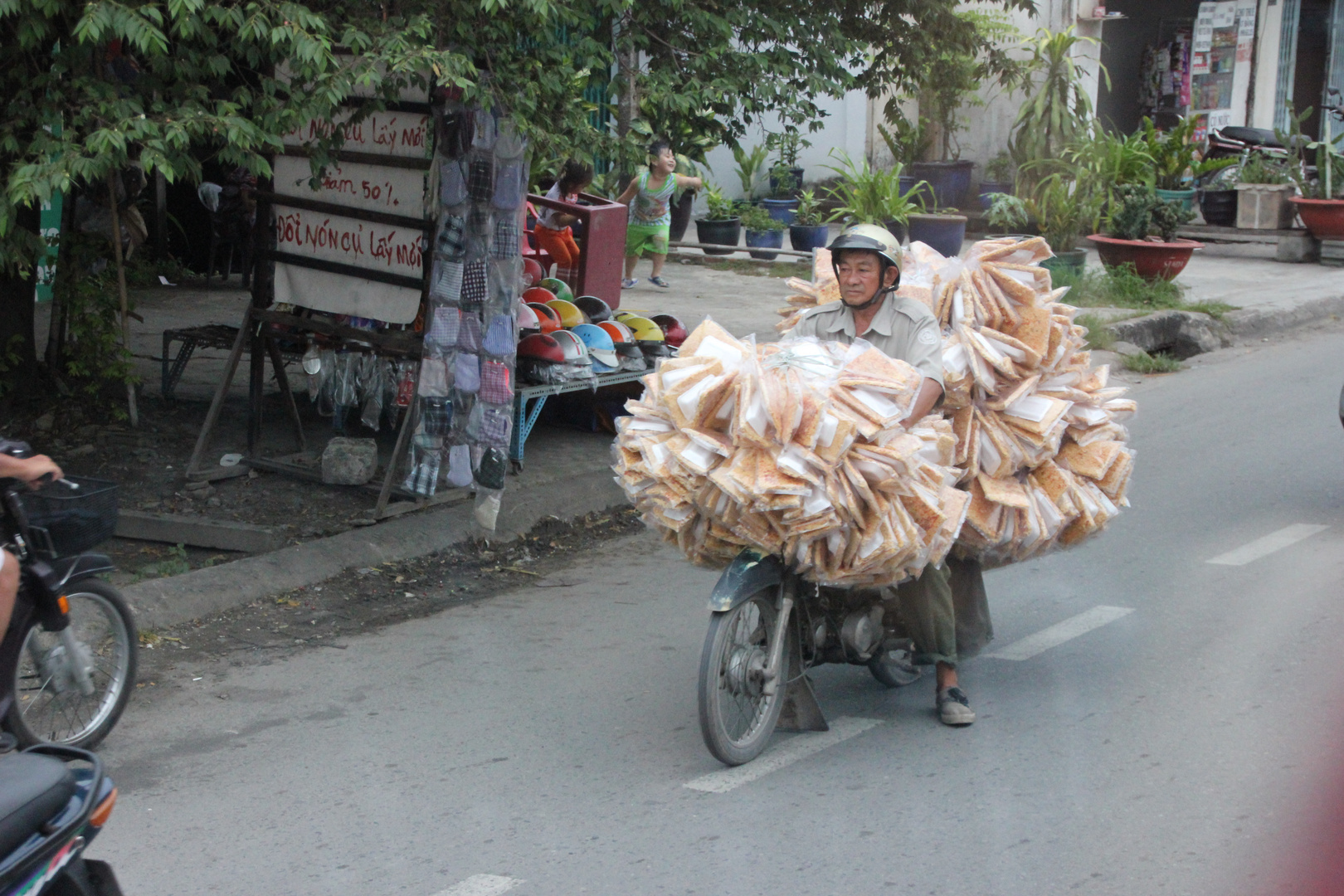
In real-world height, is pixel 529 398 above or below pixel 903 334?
below

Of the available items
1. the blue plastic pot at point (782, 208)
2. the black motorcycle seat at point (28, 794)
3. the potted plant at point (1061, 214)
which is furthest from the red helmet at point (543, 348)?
the blue plastic pot at point (782, 208)

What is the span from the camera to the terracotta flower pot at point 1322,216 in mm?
16562

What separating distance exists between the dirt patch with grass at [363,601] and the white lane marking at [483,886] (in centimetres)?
196

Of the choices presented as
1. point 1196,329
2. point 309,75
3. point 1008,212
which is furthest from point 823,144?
point 309,75

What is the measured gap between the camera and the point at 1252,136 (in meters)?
20.1

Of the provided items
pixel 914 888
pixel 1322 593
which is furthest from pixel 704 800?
pixel 1322 593

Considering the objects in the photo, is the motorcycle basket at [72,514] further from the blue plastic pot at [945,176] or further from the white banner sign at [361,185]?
the blue plastic pot at [945,176]

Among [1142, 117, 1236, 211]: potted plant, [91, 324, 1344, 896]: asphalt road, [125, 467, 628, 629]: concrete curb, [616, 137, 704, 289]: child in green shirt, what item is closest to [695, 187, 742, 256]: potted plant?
[616, 137, 704, 289]: child in green shirt

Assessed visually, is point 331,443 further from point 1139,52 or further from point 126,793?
point 1139,52

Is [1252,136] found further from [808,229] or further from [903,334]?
[903,334]

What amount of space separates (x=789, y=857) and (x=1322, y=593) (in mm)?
3305

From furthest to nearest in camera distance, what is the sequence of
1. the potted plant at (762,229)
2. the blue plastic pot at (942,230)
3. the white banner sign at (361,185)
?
the potted plant at (762,229)
the blue plastic pot at (942,230)
the white banner sign at (361,185)

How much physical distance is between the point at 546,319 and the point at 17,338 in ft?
9.73

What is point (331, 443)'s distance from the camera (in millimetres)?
7031
